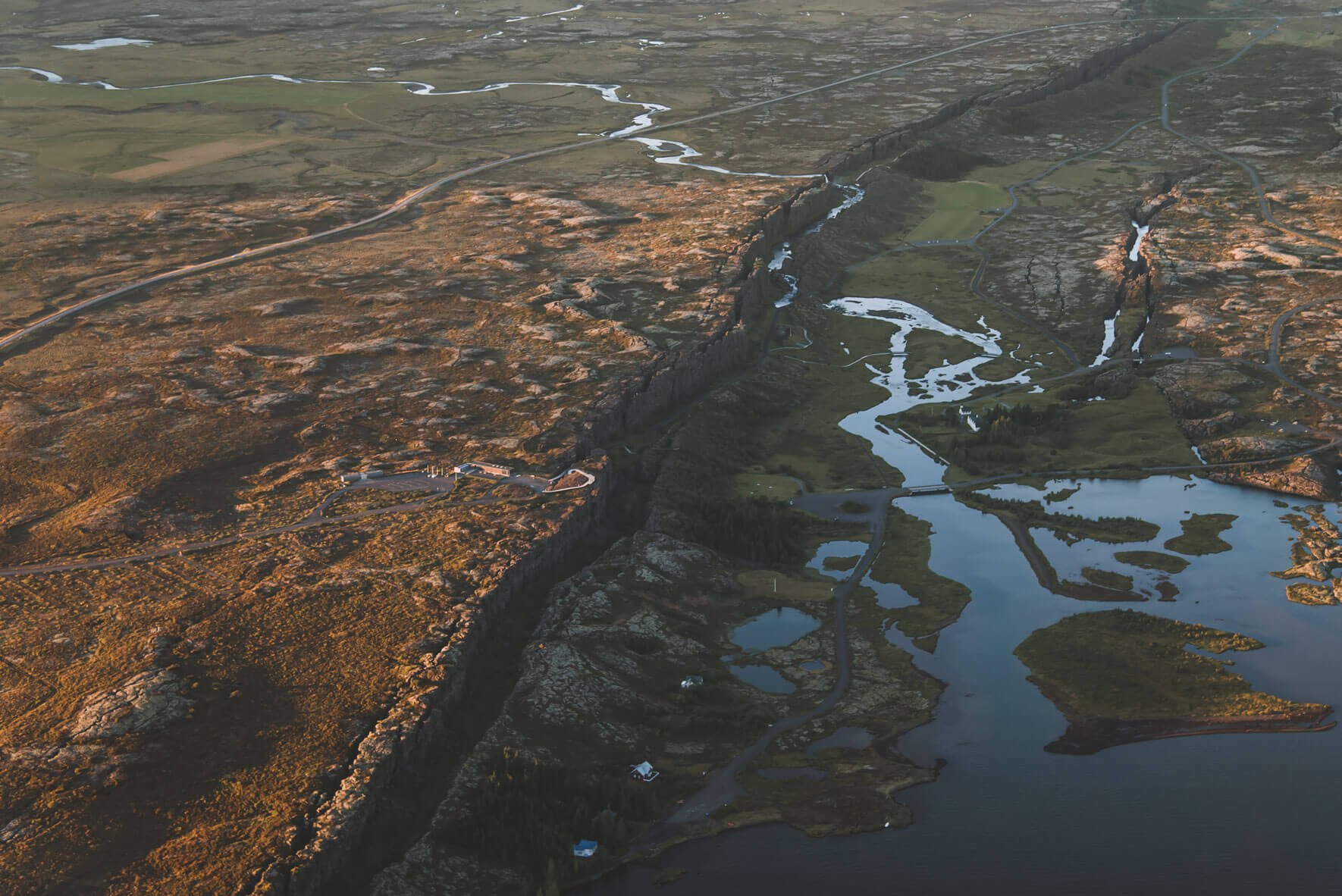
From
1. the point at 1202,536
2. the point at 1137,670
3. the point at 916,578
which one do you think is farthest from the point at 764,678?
the point at 1202,536

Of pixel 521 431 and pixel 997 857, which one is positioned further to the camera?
pixel 521 431

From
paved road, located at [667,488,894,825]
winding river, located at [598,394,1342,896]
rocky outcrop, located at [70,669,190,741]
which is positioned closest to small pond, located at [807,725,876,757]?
paved road, located at [667,488,894,825]

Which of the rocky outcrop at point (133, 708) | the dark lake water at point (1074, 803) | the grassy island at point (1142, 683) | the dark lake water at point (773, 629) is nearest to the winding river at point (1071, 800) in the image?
the dark lake water at point (1074, 803)

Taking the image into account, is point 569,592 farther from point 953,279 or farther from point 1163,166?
point 1163,166

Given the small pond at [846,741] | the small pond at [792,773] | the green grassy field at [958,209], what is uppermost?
the small pond at [792,773]

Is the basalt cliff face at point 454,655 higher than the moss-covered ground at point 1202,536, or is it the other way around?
the basalt cliff face at point 454,655

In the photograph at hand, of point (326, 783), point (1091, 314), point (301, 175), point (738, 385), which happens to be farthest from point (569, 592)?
point (301, 175)

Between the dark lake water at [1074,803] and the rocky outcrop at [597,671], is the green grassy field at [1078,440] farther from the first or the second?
the rocky outcrop at [597,671]
